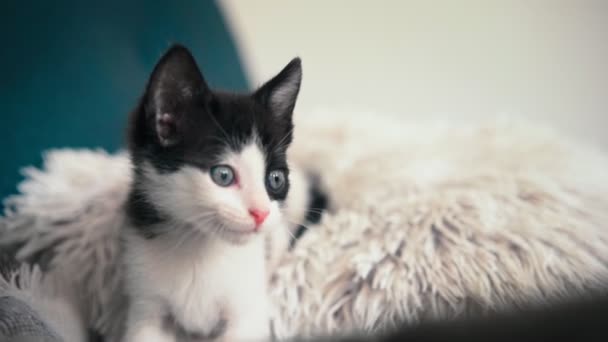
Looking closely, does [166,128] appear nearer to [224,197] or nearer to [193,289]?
[224,197]

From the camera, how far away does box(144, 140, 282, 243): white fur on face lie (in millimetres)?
653

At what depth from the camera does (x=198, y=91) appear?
70 centimetres

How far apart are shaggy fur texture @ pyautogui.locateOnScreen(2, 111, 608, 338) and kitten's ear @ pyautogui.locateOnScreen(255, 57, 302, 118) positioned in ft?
0.91

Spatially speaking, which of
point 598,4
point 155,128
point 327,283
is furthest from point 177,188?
point 598,4

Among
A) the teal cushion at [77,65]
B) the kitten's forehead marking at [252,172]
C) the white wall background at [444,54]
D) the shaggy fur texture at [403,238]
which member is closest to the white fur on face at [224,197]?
the kitten's forehead marking at [252,172]

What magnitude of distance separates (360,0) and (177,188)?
108 centimetres

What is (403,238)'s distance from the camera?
0.88m

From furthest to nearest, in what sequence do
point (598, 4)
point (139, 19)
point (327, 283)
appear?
point (598, 4) < point (139, 19) < point (327, 283)

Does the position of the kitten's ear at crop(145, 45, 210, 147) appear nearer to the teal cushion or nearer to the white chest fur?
the white chest fur

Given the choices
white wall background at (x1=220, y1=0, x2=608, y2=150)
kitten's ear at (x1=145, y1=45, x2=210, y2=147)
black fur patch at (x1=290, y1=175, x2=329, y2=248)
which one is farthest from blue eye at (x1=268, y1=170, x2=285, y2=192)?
white wall background at (x1=220, y1=0, x2=608, y2=150)

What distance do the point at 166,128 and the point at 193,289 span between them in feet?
0.78

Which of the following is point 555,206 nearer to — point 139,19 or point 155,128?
point 155,128

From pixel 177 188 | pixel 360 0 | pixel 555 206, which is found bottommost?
pixel 555 206

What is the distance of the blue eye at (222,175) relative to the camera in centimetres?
68
